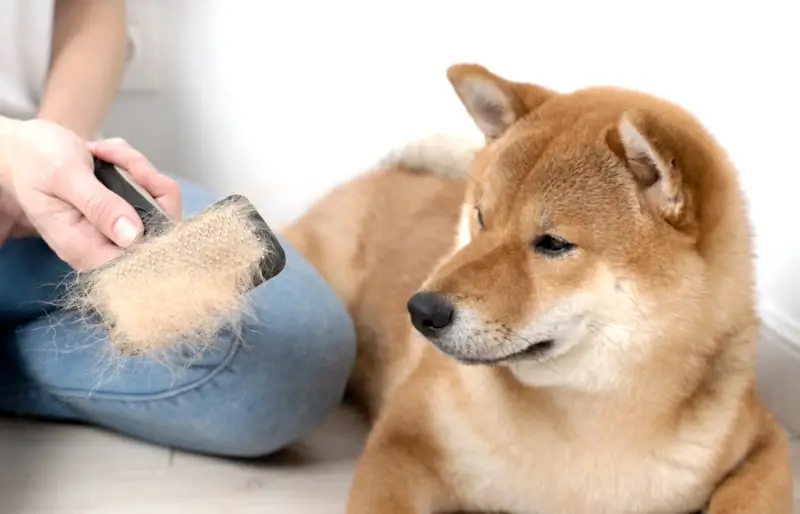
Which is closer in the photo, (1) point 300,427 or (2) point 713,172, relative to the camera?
(2) point 713,172

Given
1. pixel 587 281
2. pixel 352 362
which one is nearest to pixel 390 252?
pixel 352 362

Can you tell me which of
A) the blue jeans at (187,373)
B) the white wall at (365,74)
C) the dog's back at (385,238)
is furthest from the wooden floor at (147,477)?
the white wall at (365,74)

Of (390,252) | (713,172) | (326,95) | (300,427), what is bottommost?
(300,427)

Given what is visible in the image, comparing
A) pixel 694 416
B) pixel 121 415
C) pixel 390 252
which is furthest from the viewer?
pixel 390 252

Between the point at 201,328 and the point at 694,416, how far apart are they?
0.49 metres

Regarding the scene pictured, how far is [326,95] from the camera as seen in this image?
170 cm

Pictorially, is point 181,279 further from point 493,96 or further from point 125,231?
point 493,96

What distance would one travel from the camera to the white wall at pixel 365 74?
4.79 ft

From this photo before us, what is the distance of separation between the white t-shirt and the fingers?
0.35m

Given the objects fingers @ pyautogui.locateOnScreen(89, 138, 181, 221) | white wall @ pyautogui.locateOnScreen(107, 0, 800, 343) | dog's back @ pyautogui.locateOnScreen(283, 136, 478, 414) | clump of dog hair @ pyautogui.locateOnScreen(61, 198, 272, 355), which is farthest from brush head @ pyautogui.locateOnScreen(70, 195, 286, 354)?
white wall @ pyautogui.locateOnScreen(107, 0, 800, 343)

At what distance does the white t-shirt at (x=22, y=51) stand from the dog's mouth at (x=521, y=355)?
737 mm

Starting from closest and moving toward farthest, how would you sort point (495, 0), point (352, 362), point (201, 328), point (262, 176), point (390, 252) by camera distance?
point (201, 328) → point (352, 362) → point (390, 252) → point (495, 0) → point (262, 176)

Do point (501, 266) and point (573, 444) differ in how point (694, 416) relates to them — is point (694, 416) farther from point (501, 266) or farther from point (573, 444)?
point (501, 266)

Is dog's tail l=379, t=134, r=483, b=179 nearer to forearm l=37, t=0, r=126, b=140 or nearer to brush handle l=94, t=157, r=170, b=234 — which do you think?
forearm l=37, t=0, r=126, b=140
